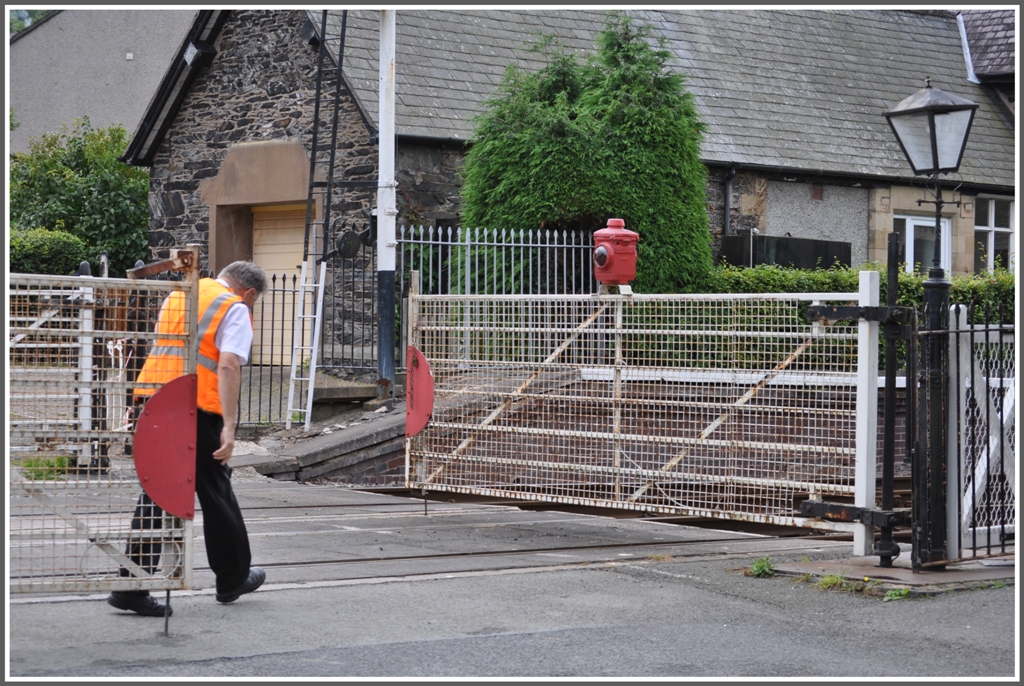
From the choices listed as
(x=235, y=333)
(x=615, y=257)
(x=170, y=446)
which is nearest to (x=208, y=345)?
(x=235, y=333)

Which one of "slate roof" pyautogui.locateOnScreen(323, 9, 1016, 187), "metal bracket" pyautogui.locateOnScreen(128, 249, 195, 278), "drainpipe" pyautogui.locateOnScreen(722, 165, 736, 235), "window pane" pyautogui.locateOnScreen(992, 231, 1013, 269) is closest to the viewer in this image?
"metal bracket" pyautogui.locateOnScreen(128, 249, 195, 278)

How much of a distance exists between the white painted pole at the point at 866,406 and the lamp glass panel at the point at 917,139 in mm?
961

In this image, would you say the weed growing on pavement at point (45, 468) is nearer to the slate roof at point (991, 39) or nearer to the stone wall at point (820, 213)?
Answer: the stone wall at point (820, 213)

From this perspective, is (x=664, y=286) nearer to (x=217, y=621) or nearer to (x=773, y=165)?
(x=773, y=165)

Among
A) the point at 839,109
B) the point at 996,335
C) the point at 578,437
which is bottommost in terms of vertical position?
the point at 578,437

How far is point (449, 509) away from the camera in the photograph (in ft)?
39.3

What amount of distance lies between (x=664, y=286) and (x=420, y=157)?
4268mm

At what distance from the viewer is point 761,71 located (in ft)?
75.4

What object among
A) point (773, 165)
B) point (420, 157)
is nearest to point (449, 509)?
point (420, 157)

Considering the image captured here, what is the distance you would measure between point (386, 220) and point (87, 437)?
9.28 metres

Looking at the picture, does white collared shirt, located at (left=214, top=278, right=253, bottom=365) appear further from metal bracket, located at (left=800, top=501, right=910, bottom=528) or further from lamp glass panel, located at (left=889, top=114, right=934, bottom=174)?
lamp glass panel, located at (left=889, top=114, right=934, bottom=174)

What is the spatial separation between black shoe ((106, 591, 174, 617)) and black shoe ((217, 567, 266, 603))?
383 mm

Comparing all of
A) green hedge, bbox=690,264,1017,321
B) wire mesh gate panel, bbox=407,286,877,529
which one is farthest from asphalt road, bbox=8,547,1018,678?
green hedge, bbox=690,264,1017,321

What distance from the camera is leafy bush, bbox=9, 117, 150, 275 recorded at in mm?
24281
